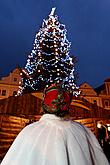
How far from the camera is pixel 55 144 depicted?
1.67 meters

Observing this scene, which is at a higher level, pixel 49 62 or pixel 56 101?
pixel 49 62

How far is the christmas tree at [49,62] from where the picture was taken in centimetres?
1491

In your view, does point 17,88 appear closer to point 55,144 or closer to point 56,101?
point 56,101

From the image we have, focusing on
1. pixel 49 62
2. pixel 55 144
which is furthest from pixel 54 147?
pixel 49 62

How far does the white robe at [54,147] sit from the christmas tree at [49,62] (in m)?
12.4

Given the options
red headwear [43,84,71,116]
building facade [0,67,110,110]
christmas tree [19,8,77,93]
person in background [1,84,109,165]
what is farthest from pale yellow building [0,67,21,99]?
person in background [1,84,109,165]

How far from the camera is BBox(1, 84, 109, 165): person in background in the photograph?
1.62 meters

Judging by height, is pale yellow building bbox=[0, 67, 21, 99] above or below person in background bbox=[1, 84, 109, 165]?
above

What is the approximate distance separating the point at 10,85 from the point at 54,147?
22433mm

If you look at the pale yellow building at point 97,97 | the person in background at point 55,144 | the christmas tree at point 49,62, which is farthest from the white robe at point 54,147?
the pale yellow building at point 97,97

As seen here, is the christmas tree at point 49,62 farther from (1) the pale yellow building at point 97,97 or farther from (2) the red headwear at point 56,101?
(2) the red headwear at point 56,101

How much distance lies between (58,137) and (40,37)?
50.6 feet

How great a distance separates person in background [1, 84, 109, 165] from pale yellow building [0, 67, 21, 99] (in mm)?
21320

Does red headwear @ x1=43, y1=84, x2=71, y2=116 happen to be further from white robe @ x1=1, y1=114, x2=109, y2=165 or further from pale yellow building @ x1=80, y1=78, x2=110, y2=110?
pale yellow building @ x1=80, y1=78, x2=110, y2=110
